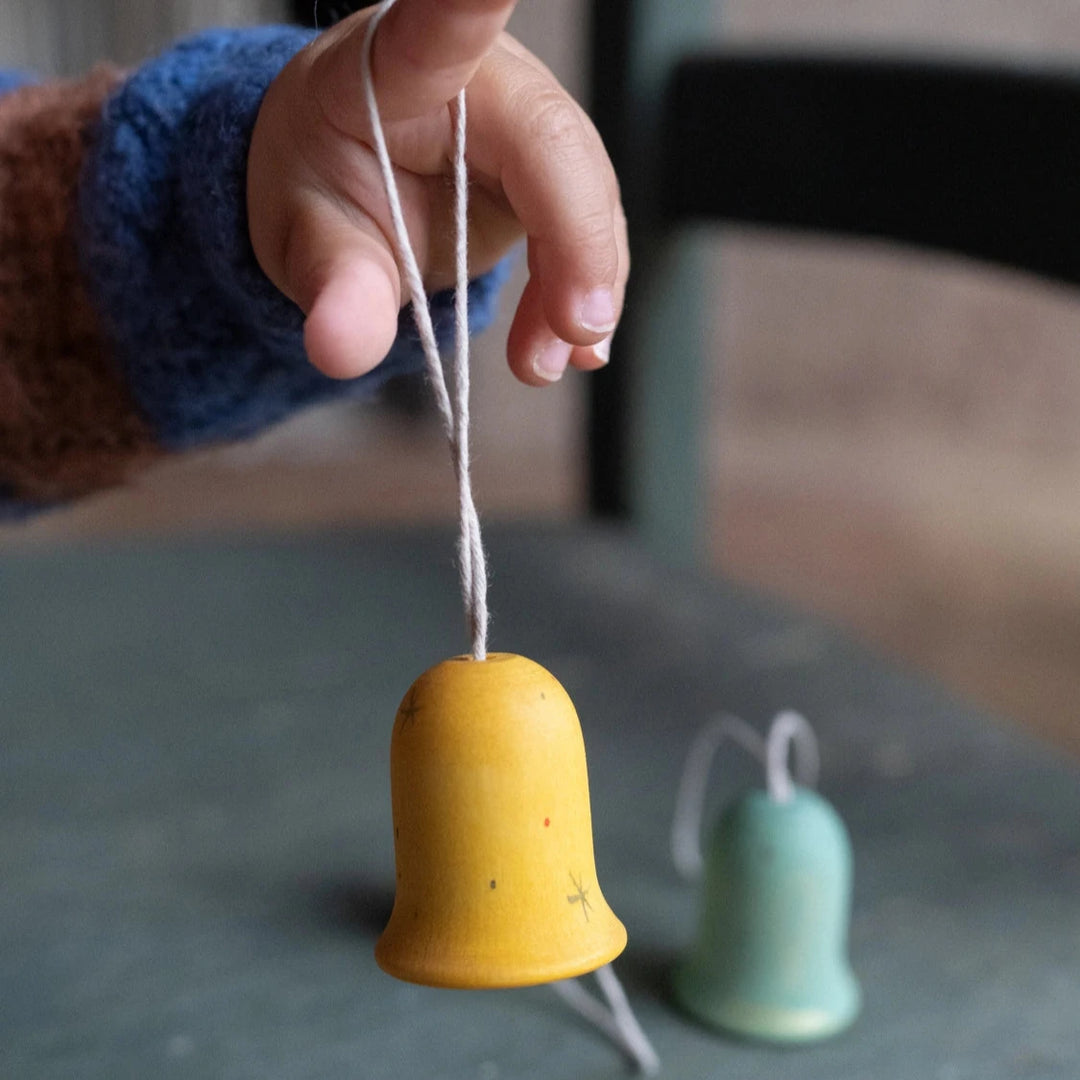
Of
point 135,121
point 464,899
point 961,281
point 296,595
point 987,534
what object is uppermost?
point 135,121

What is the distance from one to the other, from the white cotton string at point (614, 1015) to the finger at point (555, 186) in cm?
25

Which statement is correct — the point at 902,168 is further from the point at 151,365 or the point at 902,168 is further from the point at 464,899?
the point at 464,899

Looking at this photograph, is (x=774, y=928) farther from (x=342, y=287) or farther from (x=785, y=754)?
(x=342, y=287)

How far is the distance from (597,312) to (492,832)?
0.38 ft

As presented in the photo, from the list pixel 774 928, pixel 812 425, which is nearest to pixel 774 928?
pixel 774 928

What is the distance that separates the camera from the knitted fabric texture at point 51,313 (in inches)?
18.8

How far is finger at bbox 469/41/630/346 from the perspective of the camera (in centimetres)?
32

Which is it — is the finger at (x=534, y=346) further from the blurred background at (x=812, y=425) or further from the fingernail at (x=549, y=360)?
the blurred background at (x=812, y=425)

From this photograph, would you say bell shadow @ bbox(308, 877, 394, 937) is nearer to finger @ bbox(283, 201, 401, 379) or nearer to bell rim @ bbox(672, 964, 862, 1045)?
Answer: bell rim @ bbox(672, 964, 862, 1045)

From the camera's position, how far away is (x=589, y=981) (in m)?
0.51

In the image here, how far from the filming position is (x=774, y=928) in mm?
509

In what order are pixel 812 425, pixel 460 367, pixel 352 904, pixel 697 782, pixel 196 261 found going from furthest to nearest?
pixel 812 425 < pixel 697 782 < pixel 352 904 < pixel 196 261 < pixel 460 367

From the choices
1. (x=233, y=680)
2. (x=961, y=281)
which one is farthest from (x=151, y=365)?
(x=961, y=281)

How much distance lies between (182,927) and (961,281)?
6.07 feet
